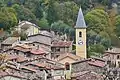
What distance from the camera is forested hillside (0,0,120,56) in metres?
50.8

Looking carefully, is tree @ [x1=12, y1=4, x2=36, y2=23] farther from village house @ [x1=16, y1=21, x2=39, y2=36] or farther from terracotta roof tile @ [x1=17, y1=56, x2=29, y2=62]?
terracotta roof tile @ [x1=17, y1=56, x2=29, y2=62]

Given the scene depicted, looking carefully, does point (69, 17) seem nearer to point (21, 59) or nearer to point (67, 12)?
point (67, 12)

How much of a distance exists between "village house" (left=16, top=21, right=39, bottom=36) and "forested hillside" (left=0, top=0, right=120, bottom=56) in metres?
0.84

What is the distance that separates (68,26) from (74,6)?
4.95m

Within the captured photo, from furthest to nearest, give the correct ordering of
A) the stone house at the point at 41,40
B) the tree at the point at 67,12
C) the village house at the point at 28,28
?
the tree at the point at 67,12 → the village house at the point at 28,28 → the stone house at the point at 41,40

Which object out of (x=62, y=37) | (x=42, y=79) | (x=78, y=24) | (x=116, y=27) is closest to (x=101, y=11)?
(x=116, y=27)

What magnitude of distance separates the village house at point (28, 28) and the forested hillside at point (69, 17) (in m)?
0.84

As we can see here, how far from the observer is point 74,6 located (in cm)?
5862

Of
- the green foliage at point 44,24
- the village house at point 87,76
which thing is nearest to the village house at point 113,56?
the village house at point 87,76

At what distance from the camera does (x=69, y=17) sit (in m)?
57.6

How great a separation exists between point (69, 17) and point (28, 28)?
7531 mm

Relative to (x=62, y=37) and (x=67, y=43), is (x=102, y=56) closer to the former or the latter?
(x=67, y=43)

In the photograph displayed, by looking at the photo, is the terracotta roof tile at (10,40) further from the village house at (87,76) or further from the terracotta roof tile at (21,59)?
the village house at (87,76)

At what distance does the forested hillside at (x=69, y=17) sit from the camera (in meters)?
50.8
